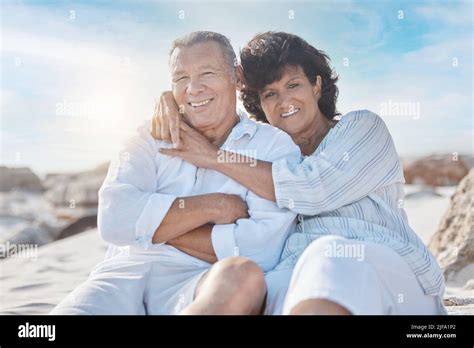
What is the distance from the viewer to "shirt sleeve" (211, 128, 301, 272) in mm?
3664

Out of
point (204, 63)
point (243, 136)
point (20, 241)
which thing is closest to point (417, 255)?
point (243, 136)

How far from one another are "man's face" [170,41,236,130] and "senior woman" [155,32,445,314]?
0.10 meters

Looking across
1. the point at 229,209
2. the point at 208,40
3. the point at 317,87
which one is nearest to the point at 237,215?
the point at 229,209

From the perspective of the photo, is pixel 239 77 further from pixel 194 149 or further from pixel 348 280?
pixel 348 280

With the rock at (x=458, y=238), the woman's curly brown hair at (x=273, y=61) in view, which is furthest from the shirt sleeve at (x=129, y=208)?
the rock at (x=458, y=238)

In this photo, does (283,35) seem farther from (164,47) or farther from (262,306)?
(262,306)

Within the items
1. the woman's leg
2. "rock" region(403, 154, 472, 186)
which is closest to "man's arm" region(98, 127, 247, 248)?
the woman's leg

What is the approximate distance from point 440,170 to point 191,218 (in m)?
10.2

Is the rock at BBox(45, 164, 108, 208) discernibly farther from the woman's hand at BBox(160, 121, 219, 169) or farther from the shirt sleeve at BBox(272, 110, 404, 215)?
the shirt sleeve at BBox(272, 110, 404, 215)

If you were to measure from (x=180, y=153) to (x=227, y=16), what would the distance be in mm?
1042

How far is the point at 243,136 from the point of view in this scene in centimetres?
405

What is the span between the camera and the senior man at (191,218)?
11.2 feet

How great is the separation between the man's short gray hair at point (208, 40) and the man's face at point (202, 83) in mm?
22

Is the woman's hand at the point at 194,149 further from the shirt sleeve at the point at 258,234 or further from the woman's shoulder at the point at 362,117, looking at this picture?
the woman's shoulder at the point at 362,117
